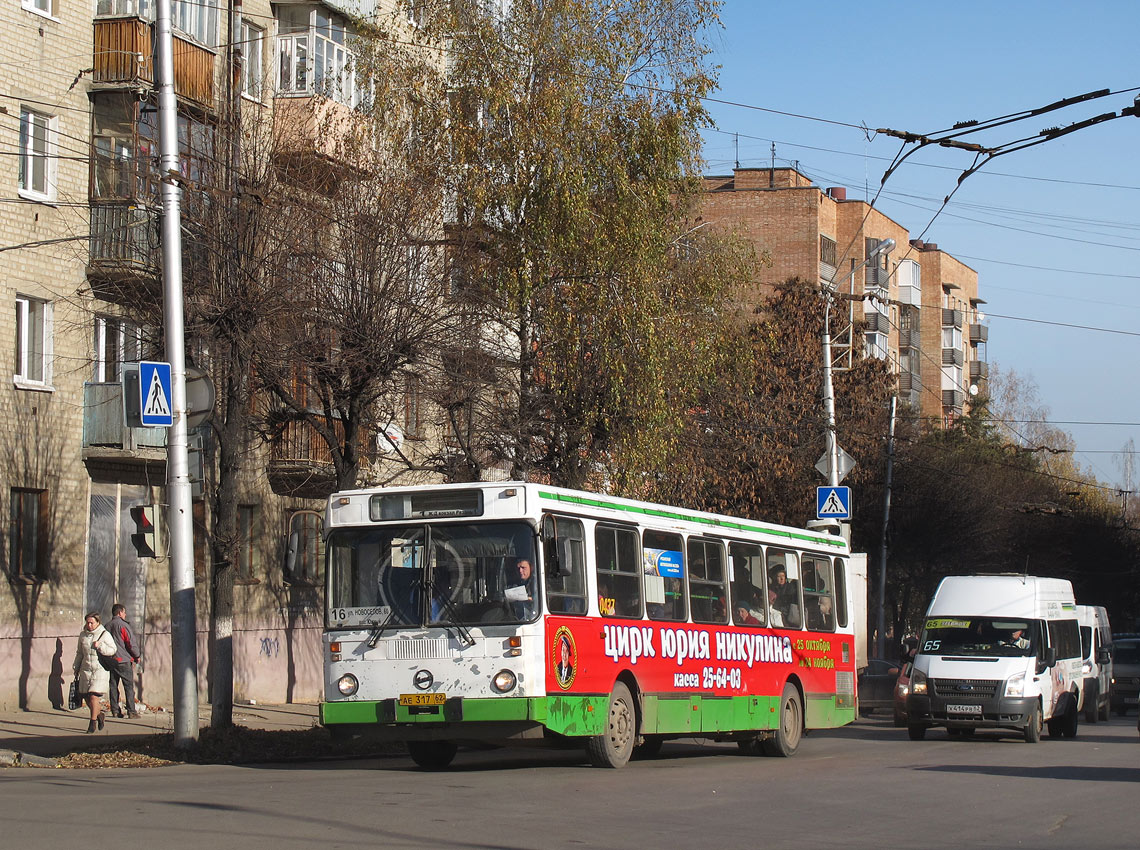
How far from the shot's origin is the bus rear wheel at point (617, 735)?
15.4 meters

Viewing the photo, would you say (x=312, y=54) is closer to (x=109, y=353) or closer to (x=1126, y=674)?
(x=109, y=353)

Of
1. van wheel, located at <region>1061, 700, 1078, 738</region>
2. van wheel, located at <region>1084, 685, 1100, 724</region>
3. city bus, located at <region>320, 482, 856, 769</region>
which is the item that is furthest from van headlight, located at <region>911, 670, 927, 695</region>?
city bus, located at <region>320, 482, 856, 769</region>

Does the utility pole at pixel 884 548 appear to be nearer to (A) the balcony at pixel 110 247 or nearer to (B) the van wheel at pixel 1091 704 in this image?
(B) the van wheel at pixel 1091 704

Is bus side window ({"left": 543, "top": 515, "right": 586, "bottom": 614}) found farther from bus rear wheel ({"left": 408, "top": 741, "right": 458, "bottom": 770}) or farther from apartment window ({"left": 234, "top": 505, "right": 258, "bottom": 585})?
apartment window ({"left": 234, "top": 505, "right": 258, "bottom": 585})

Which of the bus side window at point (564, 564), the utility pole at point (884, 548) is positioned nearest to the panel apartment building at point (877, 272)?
the utility pole at point (884, 548)

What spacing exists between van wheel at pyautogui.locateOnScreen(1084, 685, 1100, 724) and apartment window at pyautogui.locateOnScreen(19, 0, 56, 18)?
22.1 meters

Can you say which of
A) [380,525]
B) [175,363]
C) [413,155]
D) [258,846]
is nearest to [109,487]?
[413,155]

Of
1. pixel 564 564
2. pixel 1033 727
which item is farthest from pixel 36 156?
pixel 1033 727

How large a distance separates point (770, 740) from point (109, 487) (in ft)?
39.9

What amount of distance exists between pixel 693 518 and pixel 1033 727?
8588 mm

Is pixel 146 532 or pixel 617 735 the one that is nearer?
pixel 617 735

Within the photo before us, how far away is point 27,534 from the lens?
23766mm

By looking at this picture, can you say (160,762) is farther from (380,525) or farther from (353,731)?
(380,525)

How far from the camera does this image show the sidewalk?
699 inches
